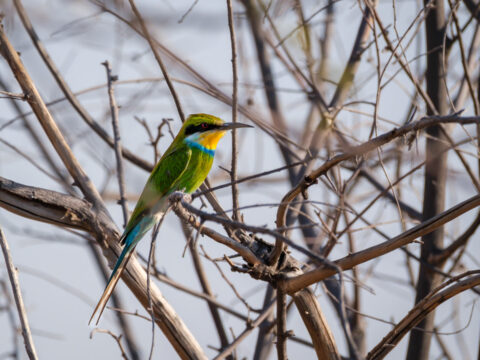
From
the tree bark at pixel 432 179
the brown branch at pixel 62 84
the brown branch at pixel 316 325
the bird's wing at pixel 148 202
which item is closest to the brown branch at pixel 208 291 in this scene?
the bird's wing at pixel 148 202

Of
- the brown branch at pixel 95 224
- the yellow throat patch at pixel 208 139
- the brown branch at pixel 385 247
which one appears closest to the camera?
the brown branch at pixel 385 247

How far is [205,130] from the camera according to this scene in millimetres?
4668

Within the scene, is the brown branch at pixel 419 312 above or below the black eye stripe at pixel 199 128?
below

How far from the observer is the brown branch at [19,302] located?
270 centimetres

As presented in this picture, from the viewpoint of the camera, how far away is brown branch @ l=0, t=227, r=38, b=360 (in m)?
Answer: 2.70

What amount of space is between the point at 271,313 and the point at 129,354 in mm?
1184

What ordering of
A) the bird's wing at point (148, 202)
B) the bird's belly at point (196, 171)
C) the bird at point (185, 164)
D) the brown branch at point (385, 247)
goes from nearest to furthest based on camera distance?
the brown branch at point (385, 247)
the bird's wing at point (148, 202)
the bird at point (185, 164)
the bird's belly at point (196, 171)

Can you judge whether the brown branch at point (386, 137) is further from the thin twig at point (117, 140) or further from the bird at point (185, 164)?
the bird at point (185, 164)

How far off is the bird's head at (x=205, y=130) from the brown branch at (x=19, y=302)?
2059mm

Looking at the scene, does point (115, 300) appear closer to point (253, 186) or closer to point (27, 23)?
point (253, 186)

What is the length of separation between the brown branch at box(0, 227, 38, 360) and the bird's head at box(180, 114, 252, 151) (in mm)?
2059

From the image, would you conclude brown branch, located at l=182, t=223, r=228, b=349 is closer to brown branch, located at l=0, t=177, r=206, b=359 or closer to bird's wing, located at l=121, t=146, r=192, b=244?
bird's wing, located at l=121, t=146, r=192, b=244

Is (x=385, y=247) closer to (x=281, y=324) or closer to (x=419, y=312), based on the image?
(x=419, y=312)

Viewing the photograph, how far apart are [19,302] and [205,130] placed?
2249mm
